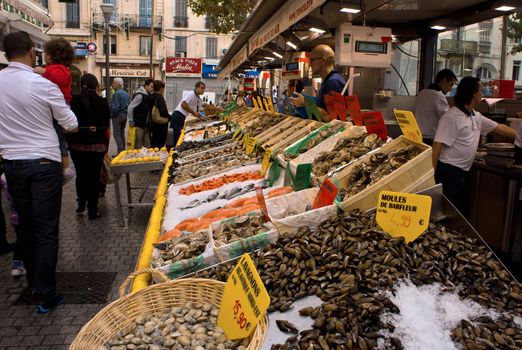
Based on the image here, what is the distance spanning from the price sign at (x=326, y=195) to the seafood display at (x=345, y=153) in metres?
0.63

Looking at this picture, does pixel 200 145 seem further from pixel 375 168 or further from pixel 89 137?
pixel 375 168

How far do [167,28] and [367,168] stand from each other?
43165 millimetres

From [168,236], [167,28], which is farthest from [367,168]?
[167,28]

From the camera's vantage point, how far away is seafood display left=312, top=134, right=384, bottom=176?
3.32m

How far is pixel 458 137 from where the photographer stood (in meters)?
4.57

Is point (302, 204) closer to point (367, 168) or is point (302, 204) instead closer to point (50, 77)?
point (367, 168)

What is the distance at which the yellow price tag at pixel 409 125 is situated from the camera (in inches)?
114

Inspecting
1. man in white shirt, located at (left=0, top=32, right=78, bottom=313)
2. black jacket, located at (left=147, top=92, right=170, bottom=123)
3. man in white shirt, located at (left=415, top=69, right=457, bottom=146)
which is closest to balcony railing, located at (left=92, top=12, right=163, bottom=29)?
black jacket, located at (left=147, top=92, right=170, bottom=123)

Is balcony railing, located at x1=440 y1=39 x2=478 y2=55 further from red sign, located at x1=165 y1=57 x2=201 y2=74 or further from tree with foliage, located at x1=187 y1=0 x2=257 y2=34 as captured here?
red sign, located at x1=165 y1=57 x2=201 y2=74

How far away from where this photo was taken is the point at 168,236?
2.94 metres

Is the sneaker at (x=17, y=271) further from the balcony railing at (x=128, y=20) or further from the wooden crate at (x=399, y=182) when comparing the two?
the balcony railing at (x=128, y=20)

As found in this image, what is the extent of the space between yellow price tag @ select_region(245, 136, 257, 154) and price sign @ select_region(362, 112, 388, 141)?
188 cm

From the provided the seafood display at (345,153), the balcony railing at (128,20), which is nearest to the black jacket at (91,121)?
the seafood display at (345,153)

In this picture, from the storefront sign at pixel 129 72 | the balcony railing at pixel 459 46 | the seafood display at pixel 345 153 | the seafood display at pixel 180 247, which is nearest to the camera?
the seafood display at pixel 180 247
